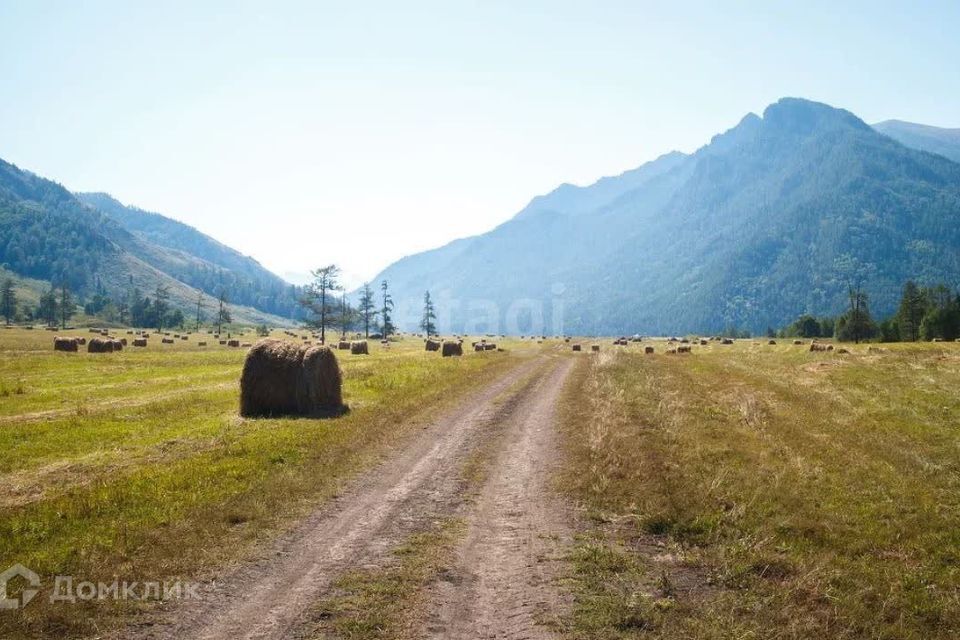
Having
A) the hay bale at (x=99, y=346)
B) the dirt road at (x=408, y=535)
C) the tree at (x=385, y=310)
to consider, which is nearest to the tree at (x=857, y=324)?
the tree at (x=385, y=310)

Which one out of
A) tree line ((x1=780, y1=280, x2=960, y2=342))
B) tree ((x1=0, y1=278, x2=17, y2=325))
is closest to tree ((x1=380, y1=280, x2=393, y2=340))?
tree line ((x1=780, y1=280, x2=960, y2=342))

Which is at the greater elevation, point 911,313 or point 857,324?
point 911,313

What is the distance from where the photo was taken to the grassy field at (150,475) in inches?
347

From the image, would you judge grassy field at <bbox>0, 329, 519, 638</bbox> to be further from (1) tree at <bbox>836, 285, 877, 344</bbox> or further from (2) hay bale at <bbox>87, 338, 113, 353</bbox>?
(1) tree at <bbox>836, 285, 877, 344</bbox>

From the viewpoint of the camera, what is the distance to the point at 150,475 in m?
13.3

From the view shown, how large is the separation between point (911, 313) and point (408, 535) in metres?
145

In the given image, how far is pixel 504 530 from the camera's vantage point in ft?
35.4

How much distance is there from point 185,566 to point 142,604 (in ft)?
3.85

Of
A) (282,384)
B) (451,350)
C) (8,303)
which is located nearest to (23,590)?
(282,384)

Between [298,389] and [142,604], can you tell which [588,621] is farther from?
[298,389]

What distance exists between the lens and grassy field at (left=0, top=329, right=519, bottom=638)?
881 centimetres

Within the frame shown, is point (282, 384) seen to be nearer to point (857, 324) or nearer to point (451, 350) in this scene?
point (451, 350)

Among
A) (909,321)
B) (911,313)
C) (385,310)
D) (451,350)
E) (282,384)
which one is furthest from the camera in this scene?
(385,310)

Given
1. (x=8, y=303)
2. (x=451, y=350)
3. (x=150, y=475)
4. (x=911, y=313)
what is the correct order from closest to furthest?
(x=150, y=475), (x=451, y=350), (x=911, y=313), (x=8, y=303)
